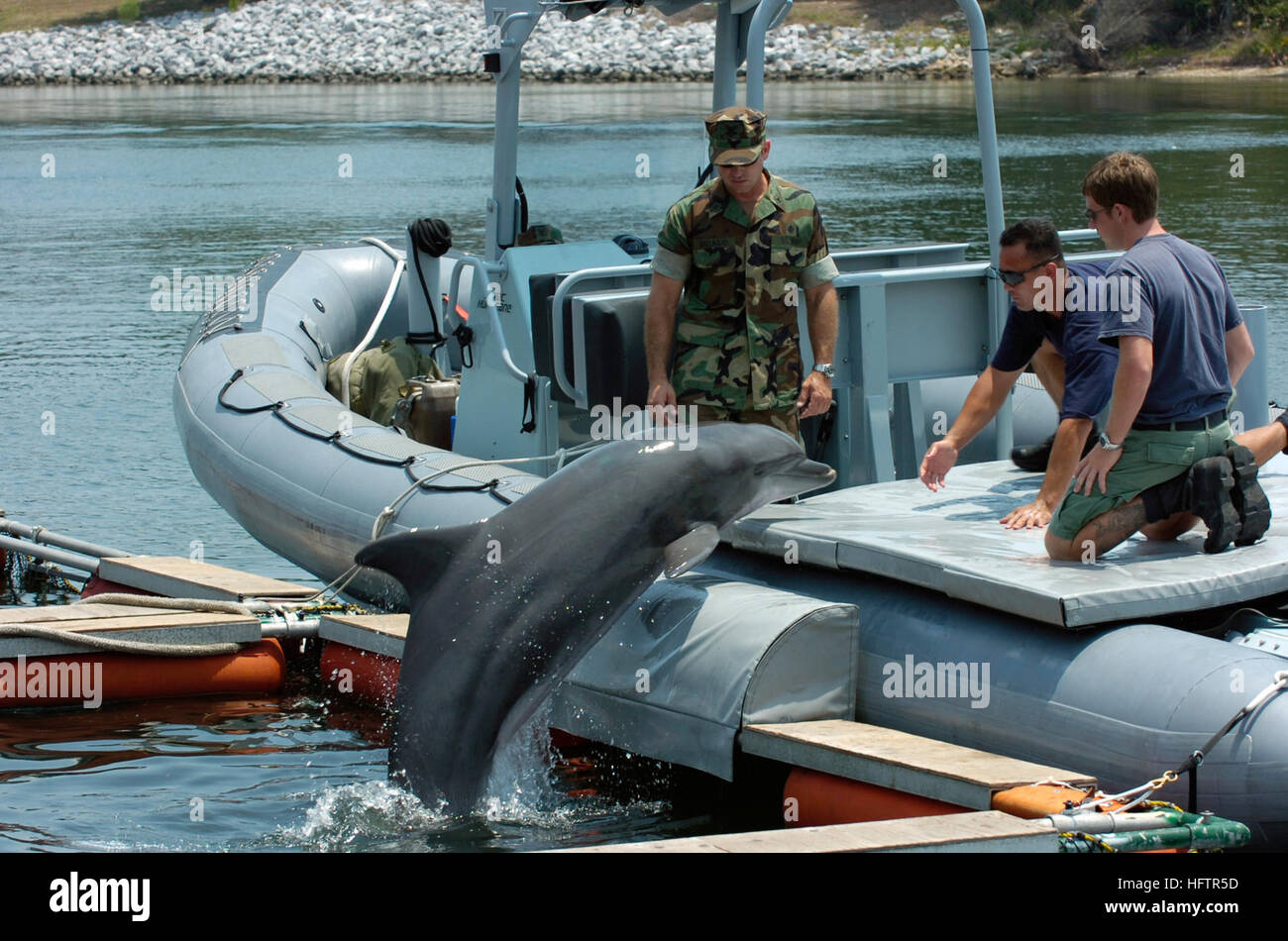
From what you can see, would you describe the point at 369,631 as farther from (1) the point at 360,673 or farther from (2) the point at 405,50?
(2) the point at 405,50

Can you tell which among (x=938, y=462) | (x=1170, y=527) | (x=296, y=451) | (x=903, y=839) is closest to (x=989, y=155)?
(x=938, y=462)

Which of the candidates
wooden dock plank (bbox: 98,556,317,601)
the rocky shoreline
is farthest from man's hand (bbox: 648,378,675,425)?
the rocky shoreline

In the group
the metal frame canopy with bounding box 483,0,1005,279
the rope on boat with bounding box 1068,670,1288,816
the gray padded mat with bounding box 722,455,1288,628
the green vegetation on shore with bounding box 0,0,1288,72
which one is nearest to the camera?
the rope on boat with bounding box 1068,670,1288,816

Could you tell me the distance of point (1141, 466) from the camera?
5.61 m

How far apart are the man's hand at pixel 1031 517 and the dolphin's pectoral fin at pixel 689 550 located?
117 cm

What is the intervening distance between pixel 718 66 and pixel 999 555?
4016mm

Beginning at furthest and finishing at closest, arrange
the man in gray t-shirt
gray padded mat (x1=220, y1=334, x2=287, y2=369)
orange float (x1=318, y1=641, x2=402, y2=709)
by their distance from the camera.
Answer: gray padded mat (x1=220, y1=334, x2=287, y2=369) → orange float (x1=318, y1=641, x2=402, y2=709) → the man in gray t-shirt

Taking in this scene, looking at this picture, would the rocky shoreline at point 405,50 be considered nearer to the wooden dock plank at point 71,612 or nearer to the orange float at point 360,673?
the wooden dock plank at point 71,612

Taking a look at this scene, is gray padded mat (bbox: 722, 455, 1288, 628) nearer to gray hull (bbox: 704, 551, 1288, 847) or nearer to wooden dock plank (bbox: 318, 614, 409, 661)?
gray hull (bbox: 704, 551, 1288, 847)

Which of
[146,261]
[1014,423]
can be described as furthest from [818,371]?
[146,261]

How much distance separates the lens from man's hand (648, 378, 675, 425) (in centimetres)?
638

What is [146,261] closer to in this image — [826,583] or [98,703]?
[98,703]

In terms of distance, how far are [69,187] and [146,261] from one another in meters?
8.29

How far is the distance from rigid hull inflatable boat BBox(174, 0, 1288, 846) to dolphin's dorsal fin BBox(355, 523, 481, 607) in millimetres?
760
